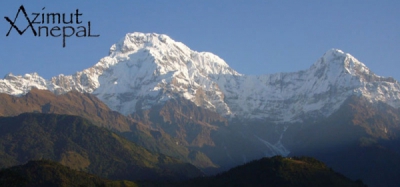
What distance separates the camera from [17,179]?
19562 centimetres

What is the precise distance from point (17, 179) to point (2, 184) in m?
3.63

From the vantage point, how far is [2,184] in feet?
643
